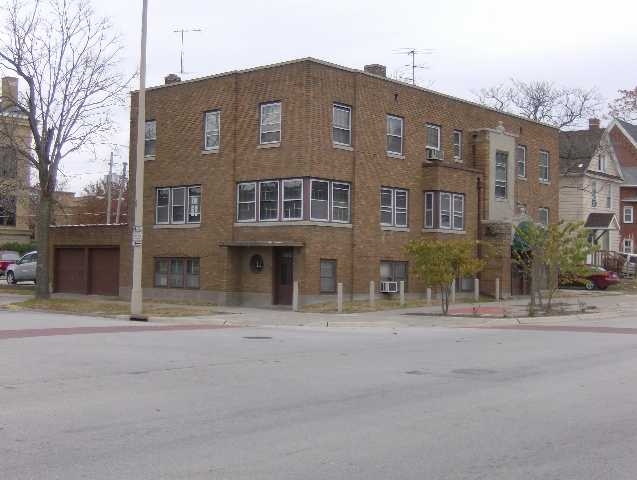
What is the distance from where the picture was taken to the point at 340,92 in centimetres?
2884

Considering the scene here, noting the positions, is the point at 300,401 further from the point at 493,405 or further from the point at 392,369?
the point at 392,369

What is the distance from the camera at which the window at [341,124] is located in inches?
1134

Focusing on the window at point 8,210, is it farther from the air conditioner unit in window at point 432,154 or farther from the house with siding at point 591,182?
the house with siding at point 591,182

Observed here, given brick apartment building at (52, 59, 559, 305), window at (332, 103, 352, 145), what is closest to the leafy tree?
brick apartment building at (52, 59, 559, 305)

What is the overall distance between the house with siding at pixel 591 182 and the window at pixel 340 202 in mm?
31187

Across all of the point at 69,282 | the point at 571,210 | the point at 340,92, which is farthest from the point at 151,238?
the point at 571,210

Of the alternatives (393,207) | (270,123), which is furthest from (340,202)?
(270,123)

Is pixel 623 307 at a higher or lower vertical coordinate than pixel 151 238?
lower

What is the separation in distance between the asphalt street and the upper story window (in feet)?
52.4

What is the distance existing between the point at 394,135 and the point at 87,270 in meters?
15.7

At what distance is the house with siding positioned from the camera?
5678 cm

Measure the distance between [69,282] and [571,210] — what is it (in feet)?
122

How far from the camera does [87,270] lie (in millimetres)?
36156

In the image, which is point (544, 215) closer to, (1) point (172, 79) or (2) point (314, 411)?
(1) point (172, 79)
